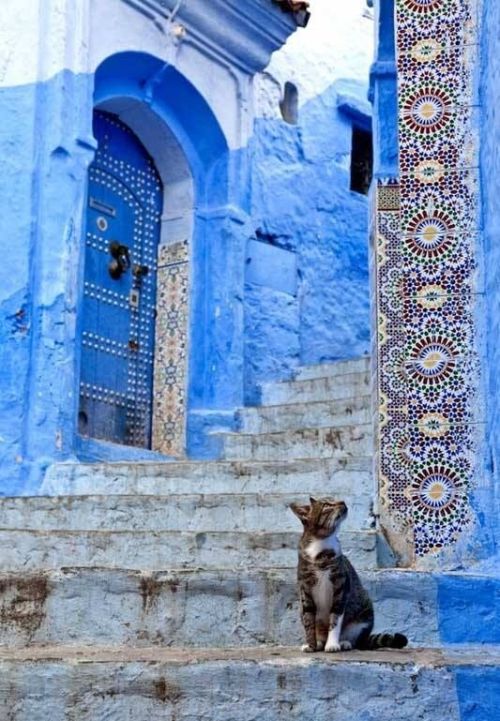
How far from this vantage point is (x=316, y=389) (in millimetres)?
8164

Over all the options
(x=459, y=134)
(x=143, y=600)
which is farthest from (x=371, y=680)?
(x=459, y=134)

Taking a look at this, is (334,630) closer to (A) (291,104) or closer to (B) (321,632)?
(B) (321,632)

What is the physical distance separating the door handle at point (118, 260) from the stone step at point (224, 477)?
2.12 metres

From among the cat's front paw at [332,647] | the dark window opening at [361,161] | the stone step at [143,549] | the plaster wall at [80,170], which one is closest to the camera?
the cat's front paw at [332,647]

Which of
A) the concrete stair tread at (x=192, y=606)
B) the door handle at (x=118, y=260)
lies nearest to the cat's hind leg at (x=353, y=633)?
the concrete stair tread at (x=192, y=606)

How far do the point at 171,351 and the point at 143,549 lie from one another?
392 centimetres

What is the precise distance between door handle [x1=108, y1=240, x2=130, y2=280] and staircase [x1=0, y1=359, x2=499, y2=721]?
2.26 meters

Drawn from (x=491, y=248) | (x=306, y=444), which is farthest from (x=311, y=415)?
(x=491, y=248)

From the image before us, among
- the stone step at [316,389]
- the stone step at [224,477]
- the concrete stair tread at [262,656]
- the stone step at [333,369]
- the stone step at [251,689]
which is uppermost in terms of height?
the stone step at [333,369]

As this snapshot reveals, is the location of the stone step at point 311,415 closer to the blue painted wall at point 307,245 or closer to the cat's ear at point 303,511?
the blue painted wall at point 307,245

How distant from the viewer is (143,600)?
416 centimetres

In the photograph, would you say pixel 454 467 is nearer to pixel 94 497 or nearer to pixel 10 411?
pixel 94 497

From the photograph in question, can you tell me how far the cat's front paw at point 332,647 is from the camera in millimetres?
3500

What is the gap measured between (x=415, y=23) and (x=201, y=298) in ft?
13.8
